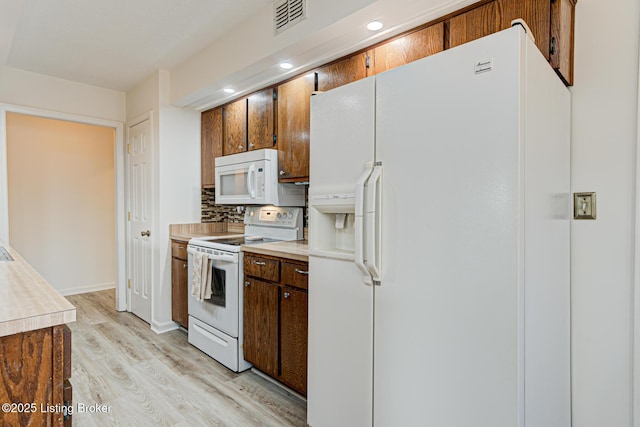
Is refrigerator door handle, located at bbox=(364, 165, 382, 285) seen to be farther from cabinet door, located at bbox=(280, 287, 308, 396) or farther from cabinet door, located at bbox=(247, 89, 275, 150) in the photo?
cabinet door, located at bbox=(247, 89, 275, 150)

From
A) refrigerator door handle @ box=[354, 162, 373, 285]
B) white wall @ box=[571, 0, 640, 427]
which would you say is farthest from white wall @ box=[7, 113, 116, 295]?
white wall @ box=[571, 0, 640, 427]

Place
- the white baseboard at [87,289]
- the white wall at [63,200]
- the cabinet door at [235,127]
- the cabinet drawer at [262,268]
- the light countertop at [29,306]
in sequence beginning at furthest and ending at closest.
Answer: the white baseboard at [87,289] → the white wall at [63,200] → the cabinet door at [235,127] → the cabinet drawer at [262,268] → the light countertop at [29,306]

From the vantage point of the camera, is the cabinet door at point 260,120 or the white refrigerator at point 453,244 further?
the cabinet door at point 260,120

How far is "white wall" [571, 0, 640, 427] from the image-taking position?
1.47 metres

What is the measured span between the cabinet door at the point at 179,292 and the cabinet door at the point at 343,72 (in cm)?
202

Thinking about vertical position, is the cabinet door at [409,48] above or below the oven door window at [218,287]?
above

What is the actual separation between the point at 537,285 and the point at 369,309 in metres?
0.64

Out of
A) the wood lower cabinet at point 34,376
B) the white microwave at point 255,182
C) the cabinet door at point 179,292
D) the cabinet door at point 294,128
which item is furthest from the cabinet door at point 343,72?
the cabinet door at point 179,292

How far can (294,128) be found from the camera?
2584 mm

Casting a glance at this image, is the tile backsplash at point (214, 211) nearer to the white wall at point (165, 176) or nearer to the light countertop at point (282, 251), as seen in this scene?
the white wall at point (165, 176)

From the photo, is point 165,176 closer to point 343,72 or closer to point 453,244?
point 343,72

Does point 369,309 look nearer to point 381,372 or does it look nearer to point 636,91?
point 381,372

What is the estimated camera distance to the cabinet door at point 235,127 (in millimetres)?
3086

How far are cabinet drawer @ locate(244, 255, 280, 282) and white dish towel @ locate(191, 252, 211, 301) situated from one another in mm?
412
